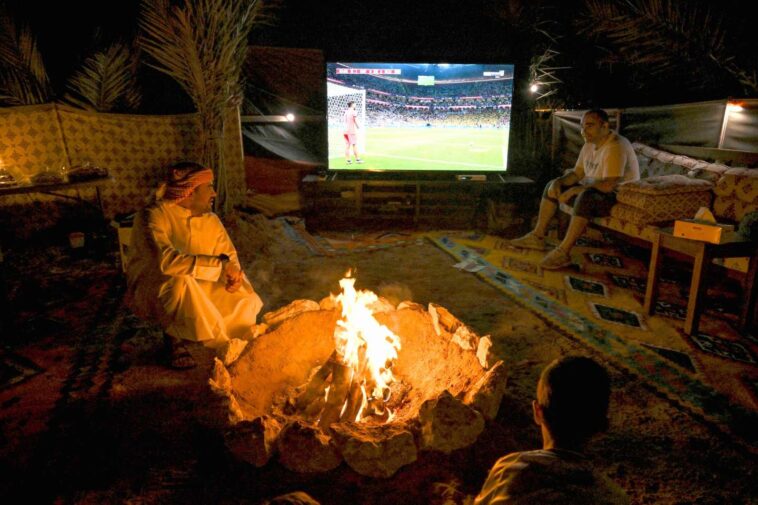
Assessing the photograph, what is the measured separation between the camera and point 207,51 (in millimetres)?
5258

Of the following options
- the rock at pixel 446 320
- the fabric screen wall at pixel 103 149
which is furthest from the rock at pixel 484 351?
the fabric screen wall at pixel 103 149

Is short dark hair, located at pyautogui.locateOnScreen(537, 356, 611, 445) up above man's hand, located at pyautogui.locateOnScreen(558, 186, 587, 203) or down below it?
below

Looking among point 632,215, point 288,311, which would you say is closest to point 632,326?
point 632,215

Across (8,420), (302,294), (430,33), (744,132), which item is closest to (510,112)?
(430,33)

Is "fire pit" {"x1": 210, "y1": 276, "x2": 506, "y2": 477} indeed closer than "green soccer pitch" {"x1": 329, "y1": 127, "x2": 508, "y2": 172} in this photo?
Yes

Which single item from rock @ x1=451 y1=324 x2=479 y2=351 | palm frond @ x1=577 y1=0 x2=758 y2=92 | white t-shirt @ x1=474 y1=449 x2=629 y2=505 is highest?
palm frond @ x1=577 y1=0 x2=758 y2=92

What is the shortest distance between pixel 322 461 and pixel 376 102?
652cm

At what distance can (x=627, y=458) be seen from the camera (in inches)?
103

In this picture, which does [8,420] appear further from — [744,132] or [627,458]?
[744,132]

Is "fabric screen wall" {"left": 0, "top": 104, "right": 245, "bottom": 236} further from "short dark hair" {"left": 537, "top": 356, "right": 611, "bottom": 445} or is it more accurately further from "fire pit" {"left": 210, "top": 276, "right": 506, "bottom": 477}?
"short dark hair" {"left": 537, "top": 356, "right": 611, "bottom": 445}

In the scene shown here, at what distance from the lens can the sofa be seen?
4.83 metres

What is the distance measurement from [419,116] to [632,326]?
4891 mm

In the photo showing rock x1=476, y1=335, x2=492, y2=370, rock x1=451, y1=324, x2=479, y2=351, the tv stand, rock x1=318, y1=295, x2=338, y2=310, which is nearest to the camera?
rock x1=476, y1=335, x2=492, y2=370

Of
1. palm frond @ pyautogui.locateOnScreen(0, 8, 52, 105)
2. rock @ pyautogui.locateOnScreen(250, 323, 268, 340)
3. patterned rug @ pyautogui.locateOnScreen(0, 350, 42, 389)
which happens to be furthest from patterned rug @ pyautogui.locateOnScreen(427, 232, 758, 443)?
palm frond @ pyautogui.locateOnScreen(0, 8, 52, 105)
